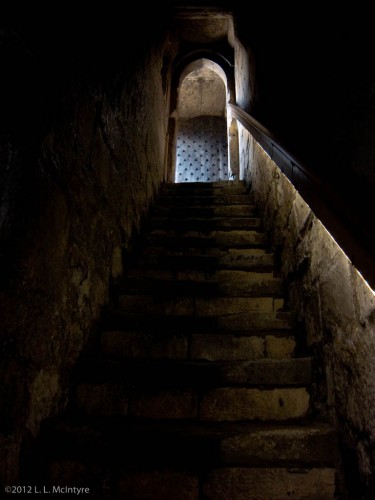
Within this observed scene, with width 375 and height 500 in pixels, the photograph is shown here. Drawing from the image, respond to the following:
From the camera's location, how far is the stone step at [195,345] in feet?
5.30

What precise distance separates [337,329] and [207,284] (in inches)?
38.3

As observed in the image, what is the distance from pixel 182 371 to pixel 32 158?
1176 millimetres

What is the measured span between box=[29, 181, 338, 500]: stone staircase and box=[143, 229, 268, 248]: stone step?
0.41 m

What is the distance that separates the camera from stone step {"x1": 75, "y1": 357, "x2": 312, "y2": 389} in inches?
56.5

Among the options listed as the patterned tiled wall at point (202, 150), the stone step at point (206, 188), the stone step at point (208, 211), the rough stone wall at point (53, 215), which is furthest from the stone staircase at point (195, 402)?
the patterned tiled wall at point (202, 150)

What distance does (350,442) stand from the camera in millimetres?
1087

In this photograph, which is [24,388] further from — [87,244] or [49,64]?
[49,64]

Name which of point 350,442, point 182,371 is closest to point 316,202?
point 350,442

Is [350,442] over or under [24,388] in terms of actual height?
under

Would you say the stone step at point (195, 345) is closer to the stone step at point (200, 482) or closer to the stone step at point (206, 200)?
the stone step at point (200, 482)

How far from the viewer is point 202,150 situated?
29.4 feet

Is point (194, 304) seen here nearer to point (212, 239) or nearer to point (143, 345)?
point (143, 345)

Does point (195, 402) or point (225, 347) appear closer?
point (195, 402)

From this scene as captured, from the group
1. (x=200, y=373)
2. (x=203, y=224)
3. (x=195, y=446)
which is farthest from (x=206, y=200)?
(x=195, y=446)
